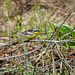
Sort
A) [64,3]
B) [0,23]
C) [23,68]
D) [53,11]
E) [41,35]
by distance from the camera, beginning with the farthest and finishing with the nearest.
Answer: [64,3], [53,11], [0,23], [41,35], [23,68]

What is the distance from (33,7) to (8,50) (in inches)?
118

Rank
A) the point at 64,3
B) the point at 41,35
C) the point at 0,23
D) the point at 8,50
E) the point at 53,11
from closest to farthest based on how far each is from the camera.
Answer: the point at 8,50
the point at 41,35
the point at 0,23
the point at 53,11
the point at 64,3

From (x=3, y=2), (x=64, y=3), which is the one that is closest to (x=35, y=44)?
(x=3, y=2)

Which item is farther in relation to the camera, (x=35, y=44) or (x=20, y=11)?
(x=20, y=11)

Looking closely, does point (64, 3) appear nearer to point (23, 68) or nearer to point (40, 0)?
point (40, 0)

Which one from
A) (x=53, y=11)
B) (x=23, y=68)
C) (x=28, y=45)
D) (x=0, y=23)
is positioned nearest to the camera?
(x=23, y=68)

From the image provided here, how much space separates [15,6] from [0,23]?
1.18 meters

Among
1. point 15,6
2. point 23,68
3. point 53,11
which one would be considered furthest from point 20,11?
point 23,68

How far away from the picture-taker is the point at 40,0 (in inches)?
233

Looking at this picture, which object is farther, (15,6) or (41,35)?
(15,6)

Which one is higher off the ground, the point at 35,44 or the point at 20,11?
the point at 20,11

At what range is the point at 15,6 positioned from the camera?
5820mm

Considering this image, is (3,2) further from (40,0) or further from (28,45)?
(28,45)

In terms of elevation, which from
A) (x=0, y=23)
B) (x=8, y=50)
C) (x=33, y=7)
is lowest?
(x=8, y=50)
